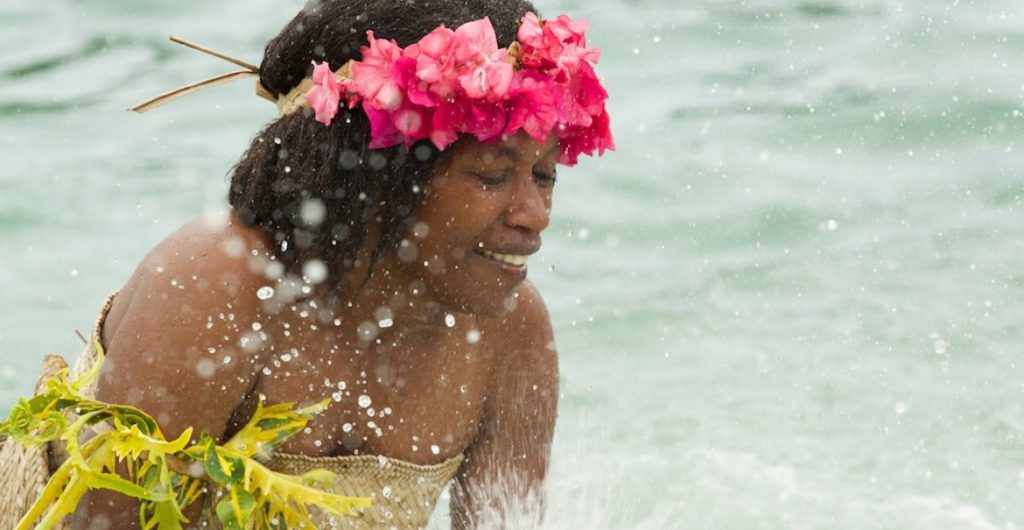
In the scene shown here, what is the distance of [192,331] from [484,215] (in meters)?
0.59

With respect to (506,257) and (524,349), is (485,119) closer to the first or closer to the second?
(506,257)

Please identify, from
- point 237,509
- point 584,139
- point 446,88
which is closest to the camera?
point 237,509

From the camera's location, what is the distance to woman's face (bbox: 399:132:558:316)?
3125 millimetres

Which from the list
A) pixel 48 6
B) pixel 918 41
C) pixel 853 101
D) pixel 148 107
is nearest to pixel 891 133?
pixel 853 101

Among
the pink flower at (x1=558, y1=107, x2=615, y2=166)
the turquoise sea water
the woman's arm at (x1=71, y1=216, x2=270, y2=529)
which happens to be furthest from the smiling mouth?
the turquoise sea water

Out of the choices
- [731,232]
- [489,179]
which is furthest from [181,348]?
[731,232]

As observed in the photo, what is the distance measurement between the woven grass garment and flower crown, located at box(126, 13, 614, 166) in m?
0.71

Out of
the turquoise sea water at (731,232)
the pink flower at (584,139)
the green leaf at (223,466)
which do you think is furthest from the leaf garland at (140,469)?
the turquoise sea water at (731,232)

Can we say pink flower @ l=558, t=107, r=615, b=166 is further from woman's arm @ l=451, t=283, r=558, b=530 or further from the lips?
woman's arm @ l=451, t=283, r=558, b=530

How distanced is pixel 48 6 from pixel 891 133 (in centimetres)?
539

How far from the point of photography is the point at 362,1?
3.17 metres

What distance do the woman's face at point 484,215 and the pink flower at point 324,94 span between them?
9.3 inches

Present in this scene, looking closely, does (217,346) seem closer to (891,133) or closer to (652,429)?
(652,429)

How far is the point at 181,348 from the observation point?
10.2 ft
